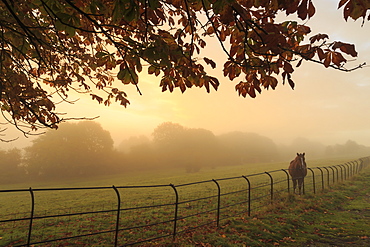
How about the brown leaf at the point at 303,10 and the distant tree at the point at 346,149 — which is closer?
the brown leaf at the point at 303,10

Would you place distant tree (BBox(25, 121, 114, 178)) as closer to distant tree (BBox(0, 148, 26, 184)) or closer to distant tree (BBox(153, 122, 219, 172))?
distant tree (BBox(0, 148, 26, 184))

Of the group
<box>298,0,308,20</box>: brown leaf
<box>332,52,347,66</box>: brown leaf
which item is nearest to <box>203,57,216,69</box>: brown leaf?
<box>298,0,308,20</box>: brown leaf

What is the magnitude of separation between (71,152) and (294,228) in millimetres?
50461

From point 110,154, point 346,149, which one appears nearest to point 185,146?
point 110,154

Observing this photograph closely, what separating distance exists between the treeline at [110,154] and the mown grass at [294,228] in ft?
151

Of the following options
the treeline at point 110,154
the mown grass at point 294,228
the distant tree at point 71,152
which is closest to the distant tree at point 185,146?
the treeline at point 110,154

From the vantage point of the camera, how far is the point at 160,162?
6300cm

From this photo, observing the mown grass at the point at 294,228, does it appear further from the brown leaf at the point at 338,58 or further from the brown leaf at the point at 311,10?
the brown leaf at the point at 311,10

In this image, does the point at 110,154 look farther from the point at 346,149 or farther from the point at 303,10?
the point at 346,149

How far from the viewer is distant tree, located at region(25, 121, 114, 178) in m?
45.4

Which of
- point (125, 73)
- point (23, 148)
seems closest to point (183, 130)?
point (23, 148)

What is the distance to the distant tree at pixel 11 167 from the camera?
44031 millimetres

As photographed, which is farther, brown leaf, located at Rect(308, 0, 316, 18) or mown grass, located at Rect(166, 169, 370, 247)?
mown grass, located at Rect(166, 169, 370, 247)

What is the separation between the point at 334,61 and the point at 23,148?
59.5 meters
